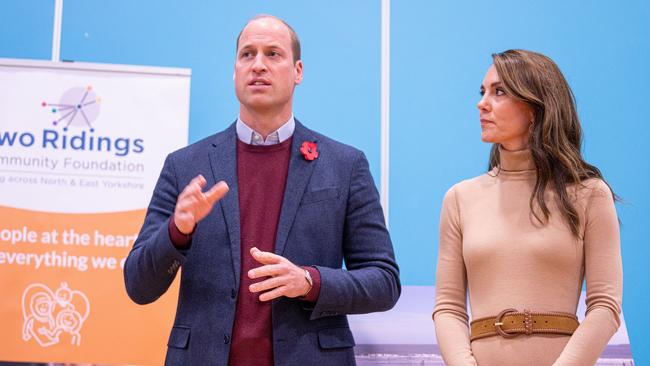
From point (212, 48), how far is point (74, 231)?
1138mm

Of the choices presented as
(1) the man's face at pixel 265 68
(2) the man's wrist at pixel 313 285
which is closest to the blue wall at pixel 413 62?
(1) the man's face at pixel 265 68

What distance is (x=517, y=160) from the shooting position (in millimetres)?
2486

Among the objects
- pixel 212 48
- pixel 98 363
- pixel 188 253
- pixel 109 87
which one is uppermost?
pixel 212 48

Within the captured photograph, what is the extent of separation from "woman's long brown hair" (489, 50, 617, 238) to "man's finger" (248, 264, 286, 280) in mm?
857

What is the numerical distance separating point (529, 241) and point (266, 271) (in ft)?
2.80

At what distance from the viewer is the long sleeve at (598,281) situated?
2166 millimetres

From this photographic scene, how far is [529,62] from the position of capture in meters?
2.46

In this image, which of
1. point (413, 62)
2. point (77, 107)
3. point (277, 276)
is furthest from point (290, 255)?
point (413, 62)

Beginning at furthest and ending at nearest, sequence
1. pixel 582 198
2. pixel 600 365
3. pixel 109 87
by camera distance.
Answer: pixel 109 87
pixel 600 365
pixel 582 198


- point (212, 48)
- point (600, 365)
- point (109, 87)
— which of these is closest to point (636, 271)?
point (600, 365)

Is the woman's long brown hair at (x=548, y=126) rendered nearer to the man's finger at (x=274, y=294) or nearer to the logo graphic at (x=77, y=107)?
the man's finger at (x=274, y=294)

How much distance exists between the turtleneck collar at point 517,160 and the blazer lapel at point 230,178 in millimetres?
887

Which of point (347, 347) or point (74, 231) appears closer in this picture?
point (347, 347)

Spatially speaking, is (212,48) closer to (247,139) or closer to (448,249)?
(247,139)
